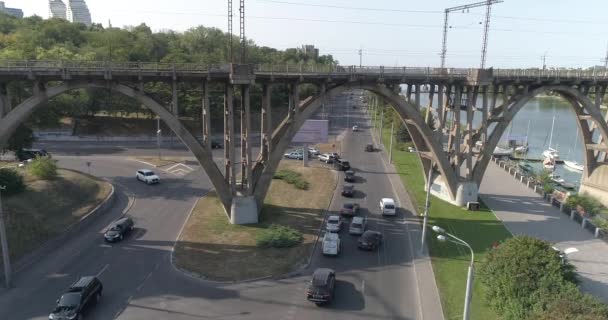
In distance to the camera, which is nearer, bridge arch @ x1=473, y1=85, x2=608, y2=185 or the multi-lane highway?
the multi-lane highway

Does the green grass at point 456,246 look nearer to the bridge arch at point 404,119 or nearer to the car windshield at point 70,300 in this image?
the bridge arch at point 404,119

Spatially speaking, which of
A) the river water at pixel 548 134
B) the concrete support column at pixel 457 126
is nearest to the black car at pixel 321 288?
the concrete support column at pixel 457 126

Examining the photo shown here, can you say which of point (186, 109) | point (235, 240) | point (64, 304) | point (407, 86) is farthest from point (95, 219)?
point (186, 109)

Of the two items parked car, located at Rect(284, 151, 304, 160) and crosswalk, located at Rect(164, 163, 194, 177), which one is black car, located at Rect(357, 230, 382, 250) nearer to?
crosswalk, located at Rect(164, 163, 194, 177)

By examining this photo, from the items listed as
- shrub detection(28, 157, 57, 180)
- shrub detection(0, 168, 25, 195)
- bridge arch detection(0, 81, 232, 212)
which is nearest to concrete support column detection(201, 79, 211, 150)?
bridge arch detection(0, 81, 232, 212)

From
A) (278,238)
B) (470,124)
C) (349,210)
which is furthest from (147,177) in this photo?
(470,124)

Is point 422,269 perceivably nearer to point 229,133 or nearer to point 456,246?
point 456,246
